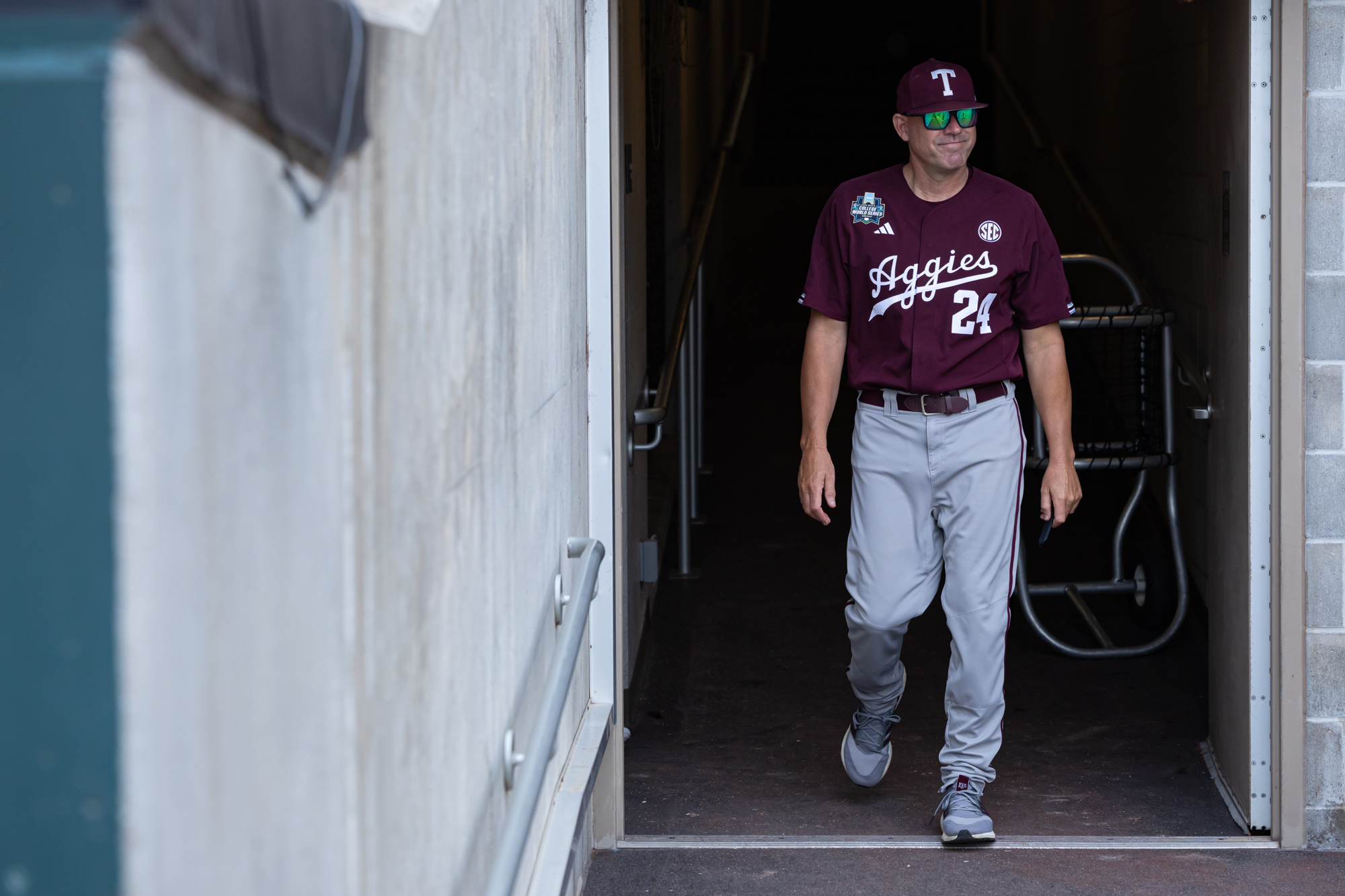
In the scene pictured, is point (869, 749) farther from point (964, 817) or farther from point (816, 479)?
point (816, 479)

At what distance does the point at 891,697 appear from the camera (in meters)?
2.95

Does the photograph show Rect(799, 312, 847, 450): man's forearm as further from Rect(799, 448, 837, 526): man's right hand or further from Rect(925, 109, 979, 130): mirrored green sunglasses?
Rect(925, 109, 979, 130): mirrored green sunglasses

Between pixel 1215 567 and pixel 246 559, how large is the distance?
2599 mm

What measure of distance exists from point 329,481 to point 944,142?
6.38ft

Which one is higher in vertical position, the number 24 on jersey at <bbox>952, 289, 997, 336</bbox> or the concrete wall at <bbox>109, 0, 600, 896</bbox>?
the number 24 on jersey at <bbox>952, 289, 997, 336</bbox>

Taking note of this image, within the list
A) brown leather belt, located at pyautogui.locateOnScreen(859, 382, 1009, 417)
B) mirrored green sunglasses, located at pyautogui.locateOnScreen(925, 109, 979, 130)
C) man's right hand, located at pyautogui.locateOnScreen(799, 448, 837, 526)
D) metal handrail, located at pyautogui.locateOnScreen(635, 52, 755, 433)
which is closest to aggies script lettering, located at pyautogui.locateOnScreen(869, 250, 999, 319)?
brown leather belt, located at pyautogui.locateOnScreen(859, 382, 1009, 417)

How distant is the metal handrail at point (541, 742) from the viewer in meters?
1.39

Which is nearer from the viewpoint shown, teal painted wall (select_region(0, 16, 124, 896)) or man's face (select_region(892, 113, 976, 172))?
teal painted wall (select_region(0, 16, 124, 896))

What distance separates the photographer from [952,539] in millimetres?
2787

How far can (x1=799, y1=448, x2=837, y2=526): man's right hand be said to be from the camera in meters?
2.84

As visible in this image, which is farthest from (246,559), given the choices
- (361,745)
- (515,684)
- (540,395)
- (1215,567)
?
(1215,567)

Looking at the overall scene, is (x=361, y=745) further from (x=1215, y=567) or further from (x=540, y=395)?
(x=1215, y=567)

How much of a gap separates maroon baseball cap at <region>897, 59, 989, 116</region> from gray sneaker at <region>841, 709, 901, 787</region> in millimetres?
1259

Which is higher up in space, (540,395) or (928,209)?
(928,209)
